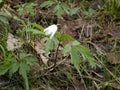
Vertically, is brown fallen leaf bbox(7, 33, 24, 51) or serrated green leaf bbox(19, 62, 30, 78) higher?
brown fallen leaf bbox(7, 33, 24, 51)

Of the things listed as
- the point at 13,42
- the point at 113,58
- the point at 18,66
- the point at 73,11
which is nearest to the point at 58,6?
the point at 73,11

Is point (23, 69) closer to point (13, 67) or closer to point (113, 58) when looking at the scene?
point (13, 67)

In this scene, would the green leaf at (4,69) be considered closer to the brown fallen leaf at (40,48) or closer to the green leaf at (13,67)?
the green leaf at (13,67)

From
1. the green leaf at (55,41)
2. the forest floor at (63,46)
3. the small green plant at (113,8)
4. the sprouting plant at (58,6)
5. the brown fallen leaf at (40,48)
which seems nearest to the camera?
the green leaf at (55,41)

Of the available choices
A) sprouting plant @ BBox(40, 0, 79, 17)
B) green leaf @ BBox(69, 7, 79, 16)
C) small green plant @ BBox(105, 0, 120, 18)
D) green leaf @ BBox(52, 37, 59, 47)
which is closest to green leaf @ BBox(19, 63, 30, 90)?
green leaf @ BBox(52, 37, 59, 47)

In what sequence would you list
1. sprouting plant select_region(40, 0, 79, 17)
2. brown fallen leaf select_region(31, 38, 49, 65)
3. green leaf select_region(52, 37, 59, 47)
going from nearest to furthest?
green leaf select_region(52, 37, 59, 47)
brown fallen leaf select_region(31, 38, 49, 65)
sprouting plant select_region(40, 0, 79, 17)

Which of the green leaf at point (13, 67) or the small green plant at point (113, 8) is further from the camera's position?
the small green plant at point (113, 8)

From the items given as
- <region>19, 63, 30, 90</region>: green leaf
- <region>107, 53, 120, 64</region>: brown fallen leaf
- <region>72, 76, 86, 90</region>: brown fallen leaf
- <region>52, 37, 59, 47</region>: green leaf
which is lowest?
<region>72, 76, 86, 90</region>: brown fallen leaf

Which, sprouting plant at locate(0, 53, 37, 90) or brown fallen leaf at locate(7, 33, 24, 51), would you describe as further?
brown fallen leaf at locate(7, 33, 24, 51)

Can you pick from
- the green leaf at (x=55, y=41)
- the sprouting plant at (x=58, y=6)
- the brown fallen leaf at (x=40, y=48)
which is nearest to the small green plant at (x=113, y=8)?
the sprouting plant at (x=58, y=6)

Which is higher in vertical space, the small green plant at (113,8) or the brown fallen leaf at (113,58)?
the small green plant at (113,8)

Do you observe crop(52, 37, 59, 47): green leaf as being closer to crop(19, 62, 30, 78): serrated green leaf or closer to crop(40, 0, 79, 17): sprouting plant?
crop(19, 62, 30, 78): serrated green leaf

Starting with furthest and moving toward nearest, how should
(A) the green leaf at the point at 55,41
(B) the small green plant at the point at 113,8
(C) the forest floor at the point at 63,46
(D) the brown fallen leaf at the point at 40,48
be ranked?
(B) the small green plant at the point at 113,8 < (D) the brown fallen leaf at the point at 40,48 < (C) the forest floor at the point at 63,46 < (A) the green leaf at the point at 55,41
